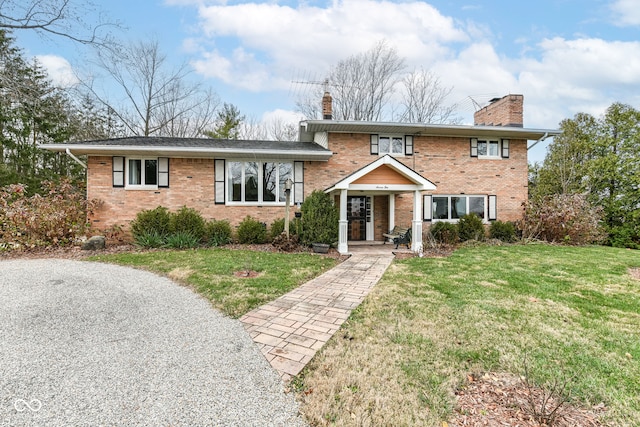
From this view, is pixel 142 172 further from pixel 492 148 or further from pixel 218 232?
pixel 492 148

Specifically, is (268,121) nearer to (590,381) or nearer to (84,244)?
(84,244)

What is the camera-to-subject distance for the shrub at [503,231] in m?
12.2

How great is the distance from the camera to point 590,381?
2689 millimetres

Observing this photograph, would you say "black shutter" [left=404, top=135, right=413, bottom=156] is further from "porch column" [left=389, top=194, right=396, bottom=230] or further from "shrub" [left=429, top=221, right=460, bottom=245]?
"shrub" [left=429, top=221, right=460, bottom=245]

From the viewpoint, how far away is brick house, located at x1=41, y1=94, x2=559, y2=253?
1038cm

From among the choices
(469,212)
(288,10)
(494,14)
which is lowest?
(469,212)

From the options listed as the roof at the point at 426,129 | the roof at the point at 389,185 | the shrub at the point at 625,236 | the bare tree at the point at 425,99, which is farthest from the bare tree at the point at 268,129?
the shrub at the point at 625,236

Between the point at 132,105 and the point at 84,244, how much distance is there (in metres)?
13.9

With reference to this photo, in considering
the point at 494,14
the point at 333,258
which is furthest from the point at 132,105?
the point at 494,14

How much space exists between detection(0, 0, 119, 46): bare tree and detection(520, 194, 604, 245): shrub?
52.8 feet

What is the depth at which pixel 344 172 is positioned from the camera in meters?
12.2

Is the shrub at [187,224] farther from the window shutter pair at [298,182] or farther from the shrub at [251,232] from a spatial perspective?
the window shutter pair at [298,182]

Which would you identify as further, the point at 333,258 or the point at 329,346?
the point at 333,258

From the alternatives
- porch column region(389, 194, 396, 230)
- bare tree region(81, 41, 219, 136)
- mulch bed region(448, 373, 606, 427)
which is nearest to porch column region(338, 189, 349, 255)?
porch column region(389, 194, 396, 230)
